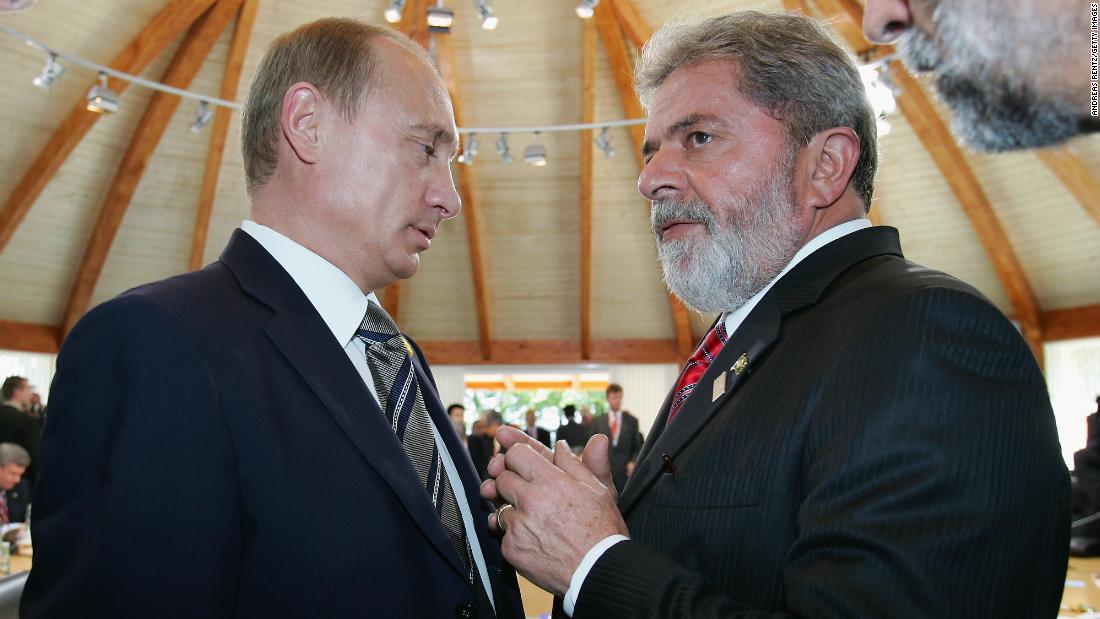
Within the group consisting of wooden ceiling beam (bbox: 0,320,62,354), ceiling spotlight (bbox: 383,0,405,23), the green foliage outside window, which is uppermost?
ceiling spotlight (bbox: 383,0,405,23)

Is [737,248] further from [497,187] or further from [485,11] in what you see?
[497,187]

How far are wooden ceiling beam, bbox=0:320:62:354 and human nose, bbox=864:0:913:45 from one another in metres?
15.3

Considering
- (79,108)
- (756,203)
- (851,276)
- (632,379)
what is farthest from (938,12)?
(632,379)

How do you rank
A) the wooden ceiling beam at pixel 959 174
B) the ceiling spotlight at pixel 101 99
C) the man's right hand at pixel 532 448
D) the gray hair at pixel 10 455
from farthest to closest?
the wooden ceiling beam at pixel 959 174
the ceiling spotlight at pixel 101 99
the gray hair at pixel 10 455
the man's right hand at pixel 532 448

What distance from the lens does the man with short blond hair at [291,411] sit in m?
1.38

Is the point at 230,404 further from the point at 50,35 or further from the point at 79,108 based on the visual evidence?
the point at 79,108

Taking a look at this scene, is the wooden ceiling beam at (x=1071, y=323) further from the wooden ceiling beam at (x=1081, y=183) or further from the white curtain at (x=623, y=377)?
the white curtain at (x=623, y=377)

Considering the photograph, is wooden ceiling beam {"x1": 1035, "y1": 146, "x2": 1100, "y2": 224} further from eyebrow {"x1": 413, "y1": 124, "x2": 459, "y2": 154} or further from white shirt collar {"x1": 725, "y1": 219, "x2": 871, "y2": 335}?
eyebrow {"x1": 413, "y1": 124, "x2": 459, "y2": 154}

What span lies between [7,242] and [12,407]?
221 inches

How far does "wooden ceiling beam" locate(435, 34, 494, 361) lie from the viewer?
443 inches

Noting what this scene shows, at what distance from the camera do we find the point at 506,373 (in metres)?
17.7

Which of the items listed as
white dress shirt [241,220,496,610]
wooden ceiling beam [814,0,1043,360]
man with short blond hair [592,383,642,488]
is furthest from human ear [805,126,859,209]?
man with short blond hair [592,383,642,488]

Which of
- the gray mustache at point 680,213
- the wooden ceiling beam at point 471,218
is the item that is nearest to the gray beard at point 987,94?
the gray mustache at point 680,213

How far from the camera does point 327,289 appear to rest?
187 cm
